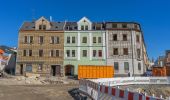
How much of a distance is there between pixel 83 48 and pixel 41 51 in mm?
8687

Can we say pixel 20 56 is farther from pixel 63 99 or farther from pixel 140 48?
pixel 63 99

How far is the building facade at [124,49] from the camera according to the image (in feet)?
163

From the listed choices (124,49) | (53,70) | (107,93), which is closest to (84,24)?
(124,49)

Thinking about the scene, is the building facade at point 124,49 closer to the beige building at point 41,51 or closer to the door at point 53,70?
the beige building at point 41,51

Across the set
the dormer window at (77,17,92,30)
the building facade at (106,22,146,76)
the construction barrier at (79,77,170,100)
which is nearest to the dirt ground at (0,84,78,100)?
the construction barrier at (79,77,170,100)

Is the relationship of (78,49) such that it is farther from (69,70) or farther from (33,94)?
(33,94)

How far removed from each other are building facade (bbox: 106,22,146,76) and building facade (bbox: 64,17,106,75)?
1.62m

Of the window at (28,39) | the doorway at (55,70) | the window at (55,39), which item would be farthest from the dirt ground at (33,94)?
the window at (28,39)

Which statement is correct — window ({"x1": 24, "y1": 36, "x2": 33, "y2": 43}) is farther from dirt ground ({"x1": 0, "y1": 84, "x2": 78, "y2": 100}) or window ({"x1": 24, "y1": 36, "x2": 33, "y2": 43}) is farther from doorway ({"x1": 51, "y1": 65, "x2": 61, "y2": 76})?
dirt ground ({"x1": 0, "y1": 84, "x2": 78, "y2": 100})

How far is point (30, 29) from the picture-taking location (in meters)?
51.8

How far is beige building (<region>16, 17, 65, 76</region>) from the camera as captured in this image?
50.5 meters

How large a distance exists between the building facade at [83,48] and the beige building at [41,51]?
1.43m

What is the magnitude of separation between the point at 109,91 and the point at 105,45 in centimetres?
3964

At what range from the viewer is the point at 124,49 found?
165 feet
